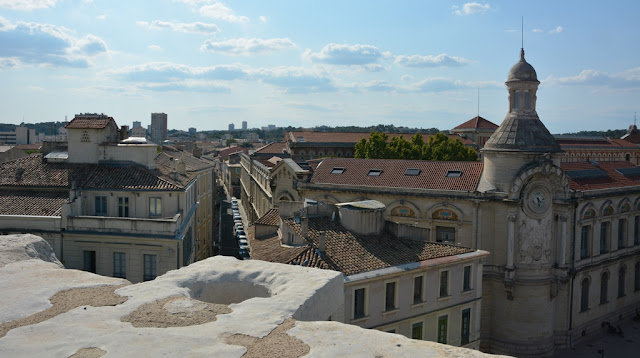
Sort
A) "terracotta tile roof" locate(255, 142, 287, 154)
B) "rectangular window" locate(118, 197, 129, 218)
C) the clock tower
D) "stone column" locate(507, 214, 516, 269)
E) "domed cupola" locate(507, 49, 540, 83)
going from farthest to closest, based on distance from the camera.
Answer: "terracotta tile roof" locate(255, 142, 287, 154)
"domed cupola" locate(507, 49, 540, 83)
the clock tower
"stone column" locate(507, 214, 516, 269)
"rectangular window" locate(118, 197, 129, 218)

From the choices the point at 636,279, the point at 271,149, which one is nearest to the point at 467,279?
the point at 636,279

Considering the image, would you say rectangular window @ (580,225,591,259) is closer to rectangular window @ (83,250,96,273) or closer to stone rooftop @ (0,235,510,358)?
rectangular window @ (83,250,96,273)

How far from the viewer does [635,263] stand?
63.0m

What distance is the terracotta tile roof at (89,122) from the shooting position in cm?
4603

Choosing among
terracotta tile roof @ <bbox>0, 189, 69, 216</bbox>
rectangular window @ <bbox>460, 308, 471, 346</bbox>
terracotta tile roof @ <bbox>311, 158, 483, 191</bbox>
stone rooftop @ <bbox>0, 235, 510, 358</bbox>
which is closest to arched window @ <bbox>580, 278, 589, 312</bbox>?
terracotta tile roof @ <bbox>311, 158, 483, 191</bbox>

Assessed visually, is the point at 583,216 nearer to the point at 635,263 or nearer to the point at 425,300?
the point at 635,263

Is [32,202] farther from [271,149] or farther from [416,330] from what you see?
[271,149]

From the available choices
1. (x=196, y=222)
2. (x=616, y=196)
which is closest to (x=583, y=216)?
(x=616, y=196)

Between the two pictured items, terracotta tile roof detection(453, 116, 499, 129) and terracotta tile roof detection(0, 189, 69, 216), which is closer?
terracotta tile roof detection(0, 189, 69, 216)

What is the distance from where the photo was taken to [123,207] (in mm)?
42250

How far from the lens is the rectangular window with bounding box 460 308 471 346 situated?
3934 cm

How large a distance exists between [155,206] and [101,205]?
388cm

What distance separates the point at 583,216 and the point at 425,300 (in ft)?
78.8

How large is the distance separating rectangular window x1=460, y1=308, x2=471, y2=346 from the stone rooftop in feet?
84.2
